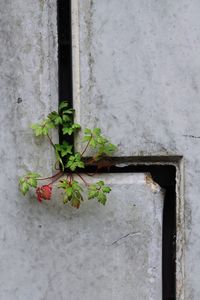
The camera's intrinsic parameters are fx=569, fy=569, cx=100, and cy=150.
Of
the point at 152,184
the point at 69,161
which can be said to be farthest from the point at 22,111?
the point at 152,184

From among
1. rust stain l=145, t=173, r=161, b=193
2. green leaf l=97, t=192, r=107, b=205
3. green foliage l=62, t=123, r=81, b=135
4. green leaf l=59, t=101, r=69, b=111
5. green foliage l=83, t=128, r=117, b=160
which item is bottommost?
green leaf l=97, t=192, r=107, b=205

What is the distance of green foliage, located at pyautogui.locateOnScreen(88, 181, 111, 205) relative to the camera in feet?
6.31

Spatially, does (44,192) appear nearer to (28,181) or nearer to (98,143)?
(28,181)

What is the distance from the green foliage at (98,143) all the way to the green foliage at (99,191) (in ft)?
0.33

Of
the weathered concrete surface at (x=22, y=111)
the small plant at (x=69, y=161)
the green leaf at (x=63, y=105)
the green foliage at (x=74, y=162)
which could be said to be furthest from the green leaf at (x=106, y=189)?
the green leaf at (x=63, y=105)

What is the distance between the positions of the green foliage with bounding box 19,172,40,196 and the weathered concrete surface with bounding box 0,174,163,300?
89 millimetres

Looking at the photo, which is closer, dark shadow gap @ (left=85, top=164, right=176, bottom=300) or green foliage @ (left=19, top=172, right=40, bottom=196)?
green foliage @ (left=19, top=172, right=40, bottom=196)

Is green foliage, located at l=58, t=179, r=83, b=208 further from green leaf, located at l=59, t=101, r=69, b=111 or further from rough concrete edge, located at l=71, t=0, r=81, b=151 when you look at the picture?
green leaf, located at l=59, t=101, r=69, b=111

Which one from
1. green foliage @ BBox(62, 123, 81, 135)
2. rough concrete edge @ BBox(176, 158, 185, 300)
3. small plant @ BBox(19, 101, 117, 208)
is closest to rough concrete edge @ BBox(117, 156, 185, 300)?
rough concrete edge @ BBox(176, 158, 185, 300)

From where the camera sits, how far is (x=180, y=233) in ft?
6.68

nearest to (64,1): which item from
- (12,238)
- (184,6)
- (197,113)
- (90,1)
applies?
(90,1)

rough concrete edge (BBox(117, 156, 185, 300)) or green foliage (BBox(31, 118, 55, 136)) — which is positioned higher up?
green foliage (BBox(31, 118, 55, 136))

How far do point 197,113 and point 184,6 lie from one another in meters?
0.37

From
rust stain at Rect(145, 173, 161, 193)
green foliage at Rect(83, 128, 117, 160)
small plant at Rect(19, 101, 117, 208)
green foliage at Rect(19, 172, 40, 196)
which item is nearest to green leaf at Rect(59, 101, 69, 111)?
small plant at Rect(19, 101, 117, 208)
